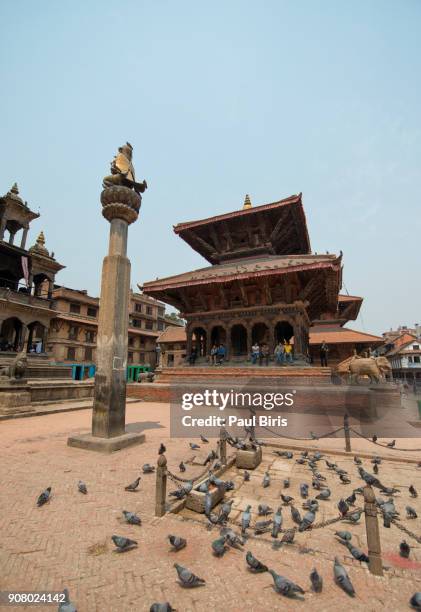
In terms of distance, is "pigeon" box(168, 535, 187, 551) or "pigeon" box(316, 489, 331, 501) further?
"pigeon" box(316, 489, 331, 501)

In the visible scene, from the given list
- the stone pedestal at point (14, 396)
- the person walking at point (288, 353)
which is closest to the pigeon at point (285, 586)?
the stone pedestal at point (14, 396)

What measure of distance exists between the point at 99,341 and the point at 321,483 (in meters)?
5.53

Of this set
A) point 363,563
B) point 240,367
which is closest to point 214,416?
point 240,367

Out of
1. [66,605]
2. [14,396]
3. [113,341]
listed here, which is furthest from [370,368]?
[14,396]

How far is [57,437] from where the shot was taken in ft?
25.1

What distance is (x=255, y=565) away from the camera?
2754 millimetres

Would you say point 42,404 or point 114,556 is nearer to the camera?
point 114,556

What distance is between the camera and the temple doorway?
18281 mm

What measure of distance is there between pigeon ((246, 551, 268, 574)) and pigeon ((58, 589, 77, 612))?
4.90ft

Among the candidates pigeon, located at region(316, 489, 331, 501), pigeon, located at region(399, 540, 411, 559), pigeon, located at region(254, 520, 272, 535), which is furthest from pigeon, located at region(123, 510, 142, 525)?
pigeon, located at region(399, 540, 411, 559)

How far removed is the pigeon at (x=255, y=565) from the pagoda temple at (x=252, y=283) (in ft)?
40.0

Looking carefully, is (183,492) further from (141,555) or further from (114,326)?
(114,326)

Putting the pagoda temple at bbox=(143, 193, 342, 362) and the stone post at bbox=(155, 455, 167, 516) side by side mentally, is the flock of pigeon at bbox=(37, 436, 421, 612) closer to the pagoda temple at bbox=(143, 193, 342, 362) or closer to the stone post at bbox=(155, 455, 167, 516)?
the stone post at bbox=(155, 455, 167, 516)

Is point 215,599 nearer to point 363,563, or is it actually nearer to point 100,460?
point 363,563
